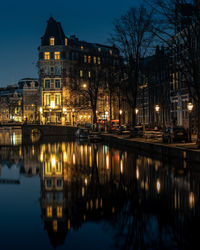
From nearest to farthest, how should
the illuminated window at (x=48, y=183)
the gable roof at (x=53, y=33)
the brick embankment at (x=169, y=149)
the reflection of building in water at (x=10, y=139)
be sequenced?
the illuminated window at (x=48, y=183)
the brick embankment at (x=169, y=149)
the reflection of building in water at (x=10, y=139)
the gable roof at (x=53, y=33)

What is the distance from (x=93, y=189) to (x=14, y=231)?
5910mm

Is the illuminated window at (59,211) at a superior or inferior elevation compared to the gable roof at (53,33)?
inferior

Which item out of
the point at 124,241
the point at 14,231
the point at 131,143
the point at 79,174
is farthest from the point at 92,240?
the point at 131,143

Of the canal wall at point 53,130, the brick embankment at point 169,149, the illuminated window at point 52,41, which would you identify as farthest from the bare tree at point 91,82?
the illuminated window at point 52,41

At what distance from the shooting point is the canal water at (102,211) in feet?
27.9

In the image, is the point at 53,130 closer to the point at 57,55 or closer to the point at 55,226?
the point at 57,55

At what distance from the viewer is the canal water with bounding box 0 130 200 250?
8492 millimetres

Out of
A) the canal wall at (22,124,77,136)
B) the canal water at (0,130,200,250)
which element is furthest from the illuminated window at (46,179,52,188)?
the canal wall at (22,124,77,136)

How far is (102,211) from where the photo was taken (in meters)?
11.1

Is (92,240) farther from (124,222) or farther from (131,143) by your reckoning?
(131,143)

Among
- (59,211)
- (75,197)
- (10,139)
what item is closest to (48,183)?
(75,197)

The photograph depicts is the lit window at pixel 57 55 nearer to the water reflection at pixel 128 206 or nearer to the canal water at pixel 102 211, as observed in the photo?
the water reflection at pixel 128 206

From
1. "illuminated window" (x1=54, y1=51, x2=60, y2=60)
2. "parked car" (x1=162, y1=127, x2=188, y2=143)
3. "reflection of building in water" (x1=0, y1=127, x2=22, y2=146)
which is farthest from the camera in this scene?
"illuminated window" (x1=54, y1=51, x2=60, y2=60)

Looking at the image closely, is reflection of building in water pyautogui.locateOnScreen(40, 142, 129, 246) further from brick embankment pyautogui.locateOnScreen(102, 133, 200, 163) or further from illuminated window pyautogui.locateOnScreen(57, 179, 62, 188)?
brick embankment pyautogui.locateOnScreen(102, 133, 200, 163)
